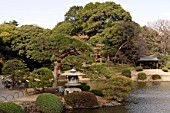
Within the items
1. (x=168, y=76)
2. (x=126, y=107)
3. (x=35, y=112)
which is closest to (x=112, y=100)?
(x=126, y=107)

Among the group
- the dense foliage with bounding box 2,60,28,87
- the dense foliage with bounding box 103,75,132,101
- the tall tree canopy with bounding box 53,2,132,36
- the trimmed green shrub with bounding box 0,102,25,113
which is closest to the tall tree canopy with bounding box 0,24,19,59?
the dense foliage with bounding box 2,60,28,87

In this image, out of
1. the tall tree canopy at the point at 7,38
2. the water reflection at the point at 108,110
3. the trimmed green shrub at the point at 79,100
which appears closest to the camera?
the water reflection at the point at 108,110

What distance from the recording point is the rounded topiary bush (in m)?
15.4

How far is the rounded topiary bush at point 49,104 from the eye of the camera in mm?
15391

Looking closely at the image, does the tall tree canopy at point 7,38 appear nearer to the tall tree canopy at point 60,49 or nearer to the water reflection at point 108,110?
the tall tree canopy at point 60,49

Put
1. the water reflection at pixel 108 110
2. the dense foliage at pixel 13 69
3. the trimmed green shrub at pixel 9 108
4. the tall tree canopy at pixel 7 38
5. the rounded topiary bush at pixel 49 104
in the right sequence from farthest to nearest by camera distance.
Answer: the tall tree canopy at pixel 7 38 → the dense foliage at pixel 13 69 → the water reflection at pixel 108 110 → the rounded topiary bush at pixel 49 104 → the trimmed green shrub at pixel 9 108

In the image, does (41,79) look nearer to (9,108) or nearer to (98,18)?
(9,108)

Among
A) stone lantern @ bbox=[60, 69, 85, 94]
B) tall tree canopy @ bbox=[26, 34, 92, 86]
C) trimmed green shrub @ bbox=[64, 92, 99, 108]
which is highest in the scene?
tall tree canopy @ bbox=[26, 34, 92, 86]

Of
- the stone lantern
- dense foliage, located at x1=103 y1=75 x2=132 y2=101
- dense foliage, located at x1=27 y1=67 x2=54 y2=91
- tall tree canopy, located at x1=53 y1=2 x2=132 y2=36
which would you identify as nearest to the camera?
dense foliage, located at x1=103 y1=75 x2=132 y2=101

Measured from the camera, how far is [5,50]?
34469mm

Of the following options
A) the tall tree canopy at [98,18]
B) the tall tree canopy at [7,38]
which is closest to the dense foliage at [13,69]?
the tall tree canopy at [7,38]

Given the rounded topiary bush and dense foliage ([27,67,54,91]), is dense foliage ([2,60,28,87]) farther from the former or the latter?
the rounded topiary bush

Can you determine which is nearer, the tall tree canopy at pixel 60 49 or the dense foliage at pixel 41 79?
the dense foliage at pixel 41 79

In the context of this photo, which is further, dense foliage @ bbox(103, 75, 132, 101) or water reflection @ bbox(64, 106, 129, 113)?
dense foliage @ bbox(103, 75, 132, 101)
